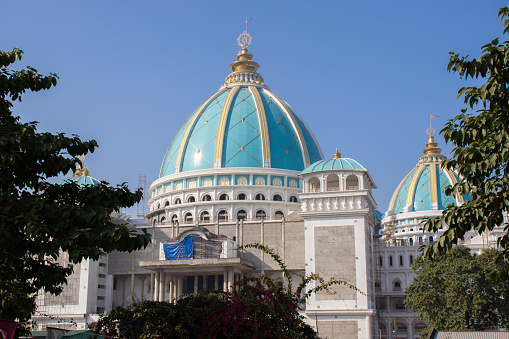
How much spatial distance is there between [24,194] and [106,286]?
121ft

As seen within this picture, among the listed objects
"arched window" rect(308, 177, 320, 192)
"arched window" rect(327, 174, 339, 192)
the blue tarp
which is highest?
"arched window" rect(327, 174, 339, 192)

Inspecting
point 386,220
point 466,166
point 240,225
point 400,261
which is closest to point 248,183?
point 240,225

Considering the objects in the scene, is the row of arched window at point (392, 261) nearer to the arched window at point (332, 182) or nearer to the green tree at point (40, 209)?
the arched window at point (332, 182)

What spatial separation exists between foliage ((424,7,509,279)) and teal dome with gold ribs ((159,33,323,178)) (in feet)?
146

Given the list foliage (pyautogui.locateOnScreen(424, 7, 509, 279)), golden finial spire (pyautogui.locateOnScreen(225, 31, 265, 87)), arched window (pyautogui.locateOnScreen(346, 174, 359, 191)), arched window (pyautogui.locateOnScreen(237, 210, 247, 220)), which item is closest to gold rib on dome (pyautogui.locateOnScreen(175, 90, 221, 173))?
golden finial spire (pyautogui.locateOnScreen(225, 31, 265, 87))

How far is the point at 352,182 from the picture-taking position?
4612cm

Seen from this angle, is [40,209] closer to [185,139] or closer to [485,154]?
[485,154]

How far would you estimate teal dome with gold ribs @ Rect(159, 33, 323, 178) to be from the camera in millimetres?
54844

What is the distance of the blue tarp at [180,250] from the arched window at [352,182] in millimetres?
12022

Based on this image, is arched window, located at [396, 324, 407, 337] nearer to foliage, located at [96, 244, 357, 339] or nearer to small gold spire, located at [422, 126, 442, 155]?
small gold spire, located at [422, 126, 442, 155]

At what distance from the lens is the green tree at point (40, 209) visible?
1085 cm

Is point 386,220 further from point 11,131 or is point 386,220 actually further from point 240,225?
point 11,131

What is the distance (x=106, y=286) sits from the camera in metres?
47.1

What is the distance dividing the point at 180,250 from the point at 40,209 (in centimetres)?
3248
